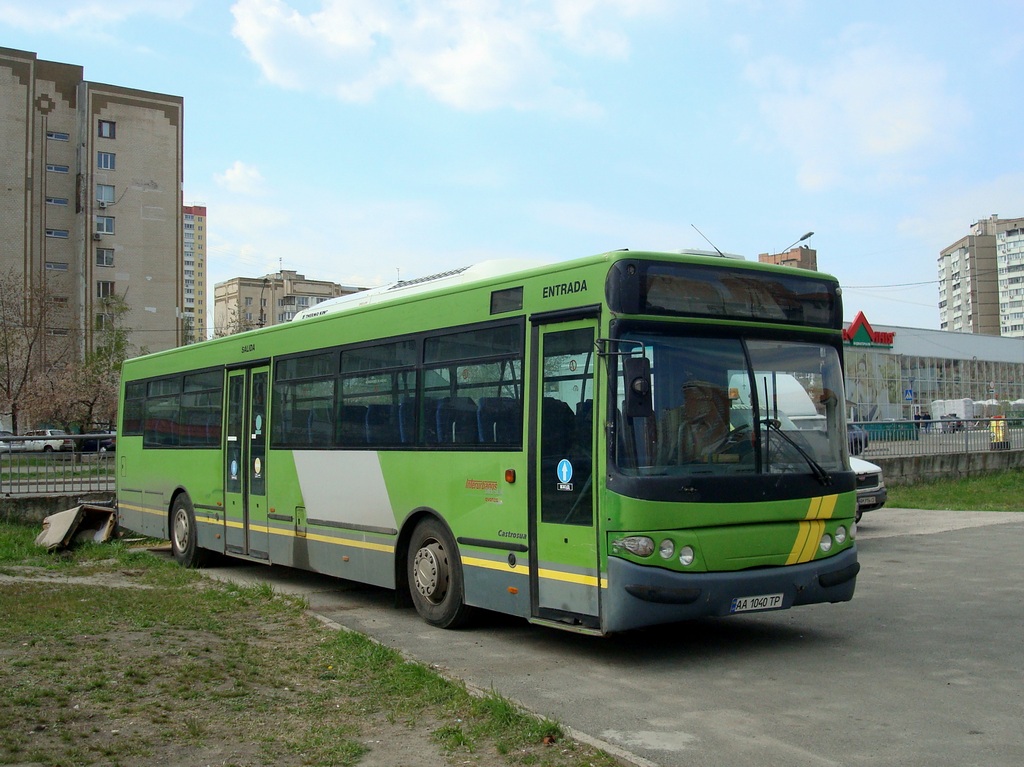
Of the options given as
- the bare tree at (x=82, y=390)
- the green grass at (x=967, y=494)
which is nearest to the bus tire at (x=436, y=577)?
the green grass at (x=967, y=494)

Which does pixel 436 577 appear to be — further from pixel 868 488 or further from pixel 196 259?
pixel 196 259

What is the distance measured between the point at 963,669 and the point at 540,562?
10.3ft

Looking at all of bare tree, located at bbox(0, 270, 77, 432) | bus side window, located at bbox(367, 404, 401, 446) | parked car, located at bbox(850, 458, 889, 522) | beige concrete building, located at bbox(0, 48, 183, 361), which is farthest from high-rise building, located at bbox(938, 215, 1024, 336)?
bus side window, located at bbox(367, 404, 401, 446)

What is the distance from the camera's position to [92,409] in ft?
173

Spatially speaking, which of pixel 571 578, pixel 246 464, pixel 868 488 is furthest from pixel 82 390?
pixel 571 578

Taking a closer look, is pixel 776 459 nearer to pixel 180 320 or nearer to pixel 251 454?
pixel 251 454

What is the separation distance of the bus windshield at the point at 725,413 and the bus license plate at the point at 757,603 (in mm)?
927

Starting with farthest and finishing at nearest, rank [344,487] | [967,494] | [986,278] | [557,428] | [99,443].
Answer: [986,278] < [967,494] < [99,443] < [344,487] < [557,428]

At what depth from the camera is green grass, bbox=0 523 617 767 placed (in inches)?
222

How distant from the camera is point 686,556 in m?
7.69

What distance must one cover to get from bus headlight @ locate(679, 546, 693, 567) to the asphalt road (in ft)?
2.57

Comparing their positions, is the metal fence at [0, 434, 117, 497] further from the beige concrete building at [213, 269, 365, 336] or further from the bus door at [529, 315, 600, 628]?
the beige concrete building at [213, 269, 365, 336]

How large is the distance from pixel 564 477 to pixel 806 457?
192 centimetres

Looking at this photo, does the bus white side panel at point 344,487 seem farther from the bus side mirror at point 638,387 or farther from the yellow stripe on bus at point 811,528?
the yellow stripe on bus at point 811,528
